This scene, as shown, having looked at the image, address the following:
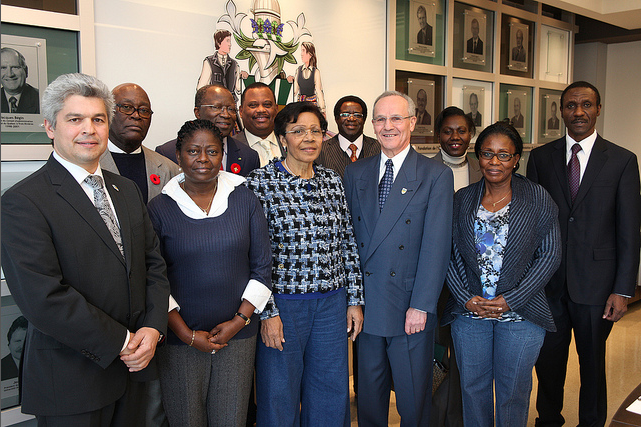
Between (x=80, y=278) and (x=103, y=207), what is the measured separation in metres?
0.28

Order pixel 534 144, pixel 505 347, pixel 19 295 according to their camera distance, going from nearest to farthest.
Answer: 1. pixel 19 295
2. pixel 505 347
3. pixel 534 144

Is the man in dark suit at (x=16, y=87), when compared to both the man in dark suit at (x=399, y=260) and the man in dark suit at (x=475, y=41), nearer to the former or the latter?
the man in dark suit at (x=399, y=260)

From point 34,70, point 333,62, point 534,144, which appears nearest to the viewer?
point 34,70

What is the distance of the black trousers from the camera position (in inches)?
120

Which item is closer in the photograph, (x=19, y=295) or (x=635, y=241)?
(x=19, y=295)

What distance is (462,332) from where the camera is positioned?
2.59 m

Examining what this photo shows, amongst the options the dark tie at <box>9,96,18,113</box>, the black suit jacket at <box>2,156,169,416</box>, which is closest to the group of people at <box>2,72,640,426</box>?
the black suit jacket at <box>2,156,169,416</box>

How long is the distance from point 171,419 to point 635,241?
2.60 meters

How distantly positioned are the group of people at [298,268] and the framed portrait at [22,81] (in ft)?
1.73

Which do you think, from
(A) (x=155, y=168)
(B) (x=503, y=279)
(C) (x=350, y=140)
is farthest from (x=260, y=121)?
(B) (x=503, y=279)

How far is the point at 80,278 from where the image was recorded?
175 cm

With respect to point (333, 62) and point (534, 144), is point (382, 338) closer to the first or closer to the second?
point (333, 62)

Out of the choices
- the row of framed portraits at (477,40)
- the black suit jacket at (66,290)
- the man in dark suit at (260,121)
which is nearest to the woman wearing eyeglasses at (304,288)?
the black suit jacket at (66,290)

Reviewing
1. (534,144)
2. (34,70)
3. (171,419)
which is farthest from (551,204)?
(534,144)
